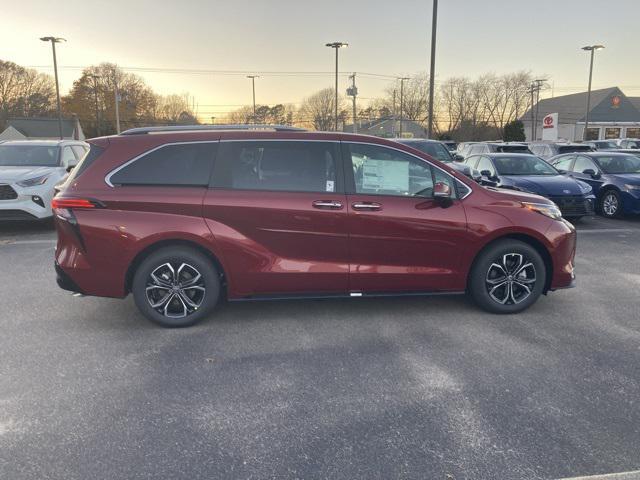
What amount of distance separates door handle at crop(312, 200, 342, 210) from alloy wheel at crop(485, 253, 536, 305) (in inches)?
63.3

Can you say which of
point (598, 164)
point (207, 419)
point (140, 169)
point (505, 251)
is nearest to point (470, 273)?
point (505, 251)

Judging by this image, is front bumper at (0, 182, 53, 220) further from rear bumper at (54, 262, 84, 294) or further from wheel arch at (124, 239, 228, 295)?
wheel arch at (124, 239, 228, 295)

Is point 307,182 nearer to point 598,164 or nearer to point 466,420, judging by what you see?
point 466,420

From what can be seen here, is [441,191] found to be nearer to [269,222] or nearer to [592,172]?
[269,222]

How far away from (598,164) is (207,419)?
1179 centimetres

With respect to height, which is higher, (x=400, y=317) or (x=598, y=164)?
(x=598, y=164)

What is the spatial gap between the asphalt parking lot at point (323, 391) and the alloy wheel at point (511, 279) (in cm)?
22

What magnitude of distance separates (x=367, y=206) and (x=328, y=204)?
1.17 feet

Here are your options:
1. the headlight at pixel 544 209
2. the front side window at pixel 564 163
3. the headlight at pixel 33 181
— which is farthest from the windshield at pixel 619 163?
the headlight at pixel 33 181

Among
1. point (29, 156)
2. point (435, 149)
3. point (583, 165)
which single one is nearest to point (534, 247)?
point (583, 165)

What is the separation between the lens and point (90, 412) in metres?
3.12

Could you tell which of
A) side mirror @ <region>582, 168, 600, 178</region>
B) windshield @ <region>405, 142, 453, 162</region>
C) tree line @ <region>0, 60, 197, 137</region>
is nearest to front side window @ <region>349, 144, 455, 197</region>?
side mirror @ <region>582, 168, 600, 178</region>

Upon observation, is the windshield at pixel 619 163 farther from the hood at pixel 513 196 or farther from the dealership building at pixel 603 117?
the dealership building at pixel 603 117

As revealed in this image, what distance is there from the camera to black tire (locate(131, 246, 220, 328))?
441 centimetres
